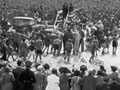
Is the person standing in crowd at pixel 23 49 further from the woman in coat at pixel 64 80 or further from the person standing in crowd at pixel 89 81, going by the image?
the person standing in crowd at pixel 89 81

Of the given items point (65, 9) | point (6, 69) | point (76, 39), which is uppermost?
point (65, 9)

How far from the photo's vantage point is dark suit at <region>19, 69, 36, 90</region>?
1045cm

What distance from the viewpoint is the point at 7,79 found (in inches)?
416

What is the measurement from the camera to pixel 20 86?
10562mm

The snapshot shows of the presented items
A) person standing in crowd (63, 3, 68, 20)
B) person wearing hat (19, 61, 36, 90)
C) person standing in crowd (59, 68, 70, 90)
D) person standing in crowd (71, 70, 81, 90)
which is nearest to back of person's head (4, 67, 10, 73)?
person wearing hat (19, 61, 36, 90)

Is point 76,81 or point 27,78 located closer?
point 27,78

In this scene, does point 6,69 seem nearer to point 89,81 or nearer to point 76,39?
point 89,81

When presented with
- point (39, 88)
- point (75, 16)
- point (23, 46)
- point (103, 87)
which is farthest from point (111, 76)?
point (75, 16)

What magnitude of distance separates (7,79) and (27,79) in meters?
0.59

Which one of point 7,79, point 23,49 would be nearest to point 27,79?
point 7,79

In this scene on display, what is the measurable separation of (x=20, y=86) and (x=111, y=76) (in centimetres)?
279

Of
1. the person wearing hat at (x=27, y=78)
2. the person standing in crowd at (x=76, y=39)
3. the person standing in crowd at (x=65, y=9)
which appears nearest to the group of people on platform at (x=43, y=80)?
the person wearing hat at (x=27, y=78)

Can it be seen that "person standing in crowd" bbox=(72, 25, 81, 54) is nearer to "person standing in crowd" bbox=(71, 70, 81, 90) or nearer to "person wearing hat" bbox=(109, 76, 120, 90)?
"person standing in crowd" bbox=(71, 70, 81, 90)

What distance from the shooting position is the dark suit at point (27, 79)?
1045 centimetres
